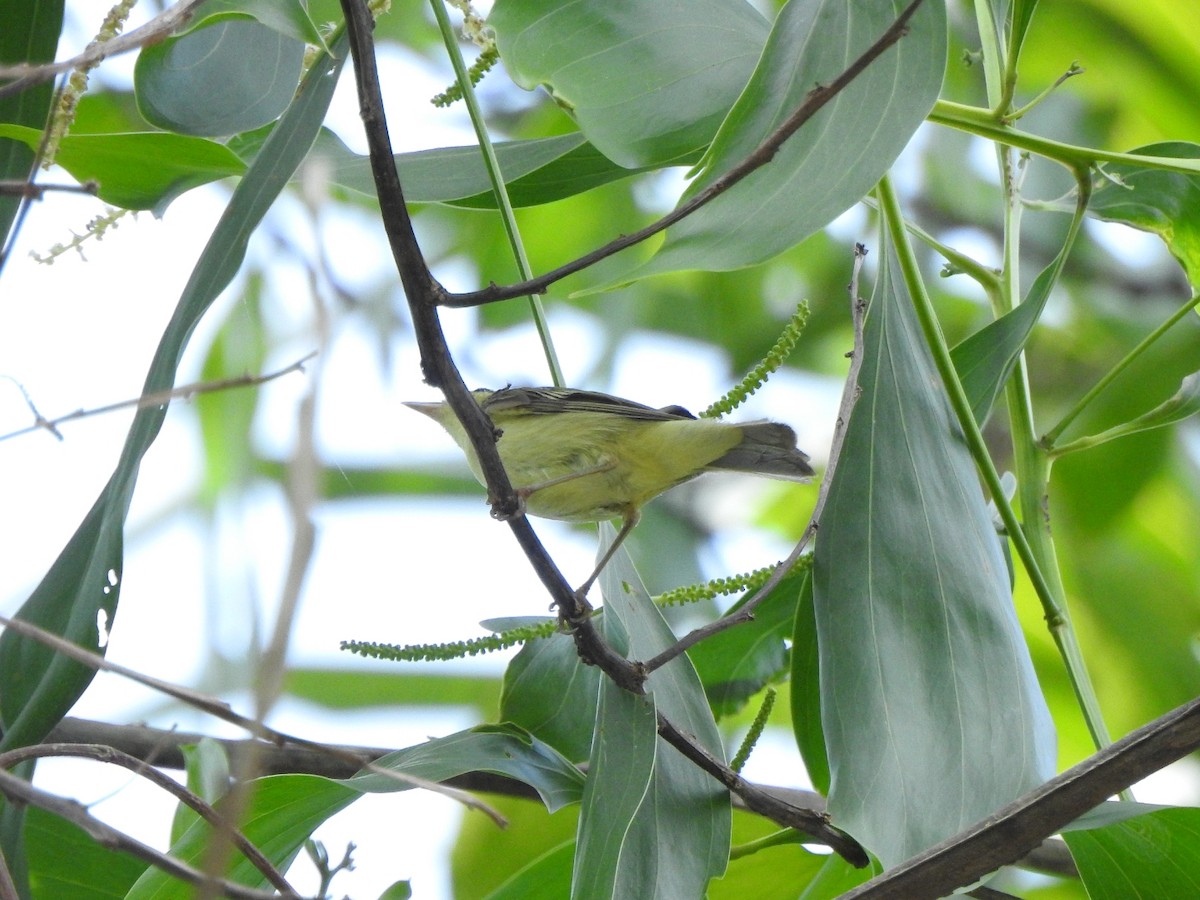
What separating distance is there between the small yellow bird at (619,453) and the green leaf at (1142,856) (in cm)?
108

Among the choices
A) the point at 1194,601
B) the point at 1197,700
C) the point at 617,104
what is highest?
the point at 1194,601

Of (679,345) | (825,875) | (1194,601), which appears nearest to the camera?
(825,875)

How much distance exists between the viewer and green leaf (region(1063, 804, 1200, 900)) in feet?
6.26

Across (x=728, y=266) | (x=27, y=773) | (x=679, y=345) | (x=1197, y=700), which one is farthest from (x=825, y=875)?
(x=679, y=345)

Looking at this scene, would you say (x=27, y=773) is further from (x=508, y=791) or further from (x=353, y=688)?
(x=353, y=688)

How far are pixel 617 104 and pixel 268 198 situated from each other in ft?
1.95

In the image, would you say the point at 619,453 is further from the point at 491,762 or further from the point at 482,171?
the point at 491,762

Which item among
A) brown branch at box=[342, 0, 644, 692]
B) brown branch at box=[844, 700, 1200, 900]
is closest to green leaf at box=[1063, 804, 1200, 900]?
brown branch at box=[844, 700, 1200, 900]

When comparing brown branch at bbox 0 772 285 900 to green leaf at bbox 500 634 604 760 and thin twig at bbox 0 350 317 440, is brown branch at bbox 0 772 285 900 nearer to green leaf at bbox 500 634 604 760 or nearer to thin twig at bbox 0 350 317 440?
thin twig at bbox 0 350 317 440

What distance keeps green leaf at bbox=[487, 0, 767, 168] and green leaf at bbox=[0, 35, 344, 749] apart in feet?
1.12

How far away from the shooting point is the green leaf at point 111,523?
1835mm

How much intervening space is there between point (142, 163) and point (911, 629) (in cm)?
165

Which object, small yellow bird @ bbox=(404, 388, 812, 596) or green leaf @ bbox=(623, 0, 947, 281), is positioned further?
small yellow bird @ bbox=(404, 388, 812, 596)

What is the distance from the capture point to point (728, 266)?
1.72 meters
